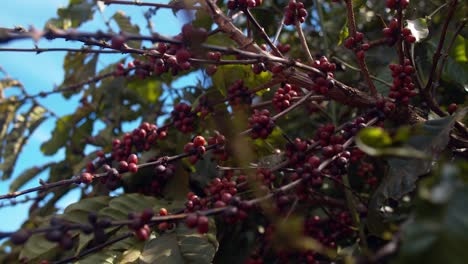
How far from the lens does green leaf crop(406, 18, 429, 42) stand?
1521 mm

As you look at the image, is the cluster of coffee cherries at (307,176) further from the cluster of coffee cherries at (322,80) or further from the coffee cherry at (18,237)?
the coffee cherry at (18,237)

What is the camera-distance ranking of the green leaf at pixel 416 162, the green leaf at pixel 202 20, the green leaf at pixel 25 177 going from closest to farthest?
the green leaf at pixel 416 162, the green leaf at pixel 202 20, the green leaf at pixel 25 177

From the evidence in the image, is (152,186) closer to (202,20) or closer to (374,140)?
(202,20)

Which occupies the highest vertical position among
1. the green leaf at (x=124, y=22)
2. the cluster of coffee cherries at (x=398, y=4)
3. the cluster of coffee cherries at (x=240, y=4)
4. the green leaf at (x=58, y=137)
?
the green leaf at (x=124, y=22)

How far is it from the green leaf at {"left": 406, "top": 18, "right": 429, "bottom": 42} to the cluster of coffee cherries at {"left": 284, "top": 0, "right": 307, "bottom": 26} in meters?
0.32

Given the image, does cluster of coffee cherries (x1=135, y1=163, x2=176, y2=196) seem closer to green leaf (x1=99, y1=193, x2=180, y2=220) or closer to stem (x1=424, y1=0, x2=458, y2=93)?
green leaf (x1=99, y1=193, x2=180, y2=220)

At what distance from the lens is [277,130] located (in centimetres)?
197

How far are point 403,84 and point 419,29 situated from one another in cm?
19

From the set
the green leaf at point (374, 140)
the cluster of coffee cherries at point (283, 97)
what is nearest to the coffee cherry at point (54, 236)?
the green leaf at point (374, 140)

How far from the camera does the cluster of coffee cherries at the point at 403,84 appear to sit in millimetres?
1496

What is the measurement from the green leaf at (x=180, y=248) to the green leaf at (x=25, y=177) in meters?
1.56

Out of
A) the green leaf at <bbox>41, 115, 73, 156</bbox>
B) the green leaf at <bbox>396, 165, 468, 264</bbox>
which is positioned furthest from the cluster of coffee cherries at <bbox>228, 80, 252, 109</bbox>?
the green leaf at <bbox>41, 115, 73, 156</bbox>

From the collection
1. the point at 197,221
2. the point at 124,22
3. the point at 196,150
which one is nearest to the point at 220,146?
the point at 196,150

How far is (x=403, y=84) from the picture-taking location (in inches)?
59.4
